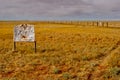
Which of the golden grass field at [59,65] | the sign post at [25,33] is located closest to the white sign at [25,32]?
the sign post at [25,33]

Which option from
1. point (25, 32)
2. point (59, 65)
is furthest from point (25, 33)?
point (59, 65)

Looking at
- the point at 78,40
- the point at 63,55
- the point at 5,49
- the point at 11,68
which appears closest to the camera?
the point at 11,68

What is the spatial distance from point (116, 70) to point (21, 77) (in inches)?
190

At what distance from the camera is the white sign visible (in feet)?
75.3

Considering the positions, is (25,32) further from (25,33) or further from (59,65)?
(59,65)

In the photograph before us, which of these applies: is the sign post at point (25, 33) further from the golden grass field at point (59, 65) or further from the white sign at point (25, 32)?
the golden grass field at point (59, 65)

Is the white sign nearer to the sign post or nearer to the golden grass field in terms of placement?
the sign post

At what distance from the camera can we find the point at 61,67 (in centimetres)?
1717

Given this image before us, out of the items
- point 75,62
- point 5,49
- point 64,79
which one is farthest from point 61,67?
point 5,49

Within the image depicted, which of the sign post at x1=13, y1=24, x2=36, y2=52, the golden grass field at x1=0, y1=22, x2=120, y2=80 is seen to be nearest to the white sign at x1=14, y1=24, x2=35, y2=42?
the sign post at x1=13, y1=24, x2=36, y2=52

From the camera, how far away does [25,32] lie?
23031 millimetres

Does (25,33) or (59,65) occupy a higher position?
(25,33)

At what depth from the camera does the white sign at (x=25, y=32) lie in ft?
75.3

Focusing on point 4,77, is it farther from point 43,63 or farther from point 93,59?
point 93,59
